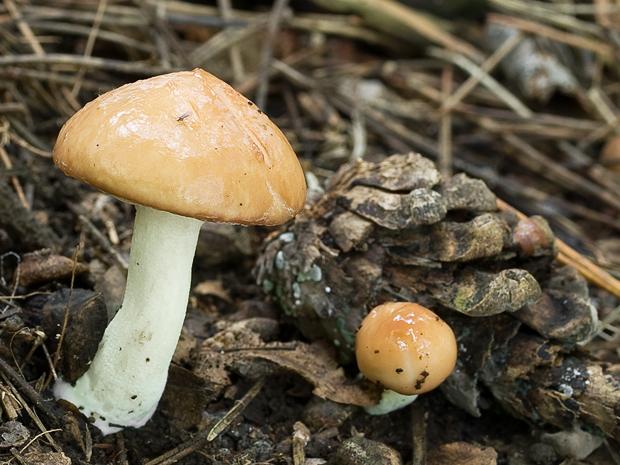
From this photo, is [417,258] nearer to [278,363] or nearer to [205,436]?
[278,363]

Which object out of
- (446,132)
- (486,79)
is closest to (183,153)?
(446,132)

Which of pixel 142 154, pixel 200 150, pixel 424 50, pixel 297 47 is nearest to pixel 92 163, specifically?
pixel 142 154

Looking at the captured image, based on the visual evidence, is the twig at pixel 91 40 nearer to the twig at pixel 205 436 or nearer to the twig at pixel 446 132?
the twig at pixel 205 436

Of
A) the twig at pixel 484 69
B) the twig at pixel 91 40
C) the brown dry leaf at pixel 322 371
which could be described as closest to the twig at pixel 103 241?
the brown dry leaf at pixel 322 371

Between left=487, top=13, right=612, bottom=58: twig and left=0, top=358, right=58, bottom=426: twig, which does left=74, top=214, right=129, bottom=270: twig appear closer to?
left=0, top=358, right=58, bottom=426: twig

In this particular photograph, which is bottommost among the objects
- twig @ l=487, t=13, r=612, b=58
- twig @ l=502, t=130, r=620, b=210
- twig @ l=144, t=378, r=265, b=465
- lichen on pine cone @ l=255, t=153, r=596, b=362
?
twig @ l=144, t=378, r=265, b=465

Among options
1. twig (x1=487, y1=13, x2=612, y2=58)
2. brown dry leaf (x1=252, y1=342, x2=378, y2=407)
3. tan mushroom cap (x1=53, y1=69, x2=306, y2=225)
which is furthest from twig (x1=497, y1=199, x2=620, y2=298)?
twig (x1=487, y1=13, x2=612, y2=58)

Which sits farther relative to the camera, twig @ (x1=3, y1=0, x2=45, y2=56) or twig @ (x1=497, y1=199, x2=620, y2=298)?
twig @ (x1=3, y1=0, x2=45, y2=56)
